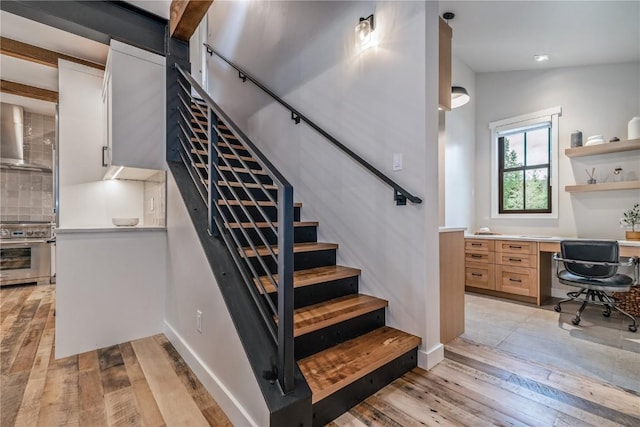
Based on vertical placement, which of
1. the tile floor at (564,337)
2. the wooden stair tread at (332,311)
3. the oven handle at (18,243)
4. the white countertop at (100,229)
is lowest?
the tile floor at (564,337)

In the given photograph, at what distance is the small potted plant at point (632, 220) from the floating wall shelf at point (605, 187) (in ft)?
0.80

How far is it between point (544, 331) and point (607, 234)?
1905mm

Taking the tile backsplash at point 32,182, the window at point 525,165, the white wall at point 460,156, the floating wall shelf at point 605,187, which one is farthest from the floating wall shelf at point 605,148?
the tile backsplash at point 32,182

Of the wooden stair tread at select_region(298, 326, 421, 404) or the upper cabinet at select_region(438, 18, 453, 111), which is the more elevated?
the upper cabinet at select_region(438, 18, 453, 111)

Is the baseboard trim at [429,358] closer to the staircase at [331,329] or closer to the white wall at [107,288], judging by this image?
the staircase at [331,329]

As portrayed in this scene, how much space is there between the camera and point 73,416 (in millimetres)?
1474

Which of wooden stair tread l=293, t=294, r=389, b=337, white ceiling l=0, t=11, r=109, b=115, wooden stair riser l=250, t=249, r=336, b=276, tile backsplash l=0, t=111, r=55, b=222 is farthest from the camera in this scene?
tile backsplash l=0, t=111, r=55, b=222

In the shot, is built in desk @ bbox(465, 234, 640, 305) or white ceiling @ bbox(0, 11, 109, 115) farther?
built in desk @ bbox(465, 234, 640, 305)

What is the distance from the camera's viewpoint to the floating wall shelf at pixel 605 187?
3352 mm

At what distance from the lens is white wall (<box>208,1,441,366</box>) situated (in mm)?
1946

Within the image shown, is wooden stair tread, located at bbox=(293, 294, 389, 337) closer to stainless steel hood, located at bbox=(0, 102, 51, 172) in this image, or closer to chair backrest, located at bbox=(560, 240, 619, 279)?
chair backrest, located at bbox=(560, 240, 619, 279)

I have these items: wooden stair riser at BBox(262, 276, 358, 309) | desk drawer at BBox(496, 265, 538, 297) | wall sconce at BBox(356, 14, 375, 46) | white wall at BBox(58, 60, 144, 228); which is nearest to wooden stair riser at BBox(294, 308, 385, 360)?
wooden stair riser at BBox(262, 276, 358, 309)

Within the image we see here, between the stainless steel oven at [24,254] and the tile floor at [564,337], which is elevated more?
the stainless steel oven at [24,254]

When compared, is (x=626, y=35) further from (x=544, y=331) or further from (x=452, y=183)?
(x=544, y=331)
